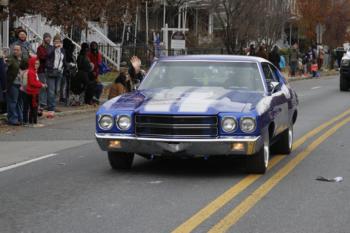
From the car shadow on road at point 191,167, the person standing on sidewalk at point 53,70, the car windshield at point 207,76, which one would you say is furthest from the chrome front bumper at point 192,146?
the person standing on sidewalk at point 53,70

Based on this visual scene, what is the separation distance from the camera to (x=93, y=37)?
3112 cm

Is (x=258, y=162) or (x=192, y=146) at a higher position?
(x=192, y=146)

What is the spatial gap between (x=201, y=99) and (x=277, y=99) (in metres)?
1.49

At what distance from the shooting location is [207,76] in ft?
30.9

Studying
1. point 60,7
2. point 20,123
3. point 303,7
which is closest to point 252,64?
point 20,123

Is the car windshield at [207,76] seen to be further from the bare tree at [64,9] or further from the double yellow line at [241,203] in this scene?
the bare tree at [64,9]

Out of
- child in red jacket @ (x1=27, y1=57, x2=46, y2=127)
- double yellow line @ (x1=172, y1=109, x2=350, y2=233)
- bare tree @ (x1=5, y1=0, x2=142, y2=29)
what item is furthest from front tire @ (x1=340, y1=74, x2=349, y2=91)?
double yellow line @ (x1=172, y1=109, x2=350, y2=233)

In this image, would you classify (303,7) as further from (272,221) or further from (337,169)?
(272,221)

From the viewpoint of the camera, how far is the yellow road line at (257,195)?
6.29 metres

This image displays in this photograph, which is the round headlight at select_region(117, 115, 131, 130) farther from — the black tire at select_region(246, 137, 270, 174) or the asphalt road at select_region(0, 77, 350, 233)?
the black tire at select_region(246, 137, 270, 174)

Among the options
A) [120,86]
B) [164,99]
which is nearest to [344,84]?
[120,86]

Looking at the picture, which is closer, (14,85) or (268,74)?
(268,74)

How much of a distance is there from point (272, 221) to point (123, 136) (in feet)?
8.23

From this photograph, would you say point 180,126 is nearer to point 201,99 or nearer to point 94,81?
point 201,99
